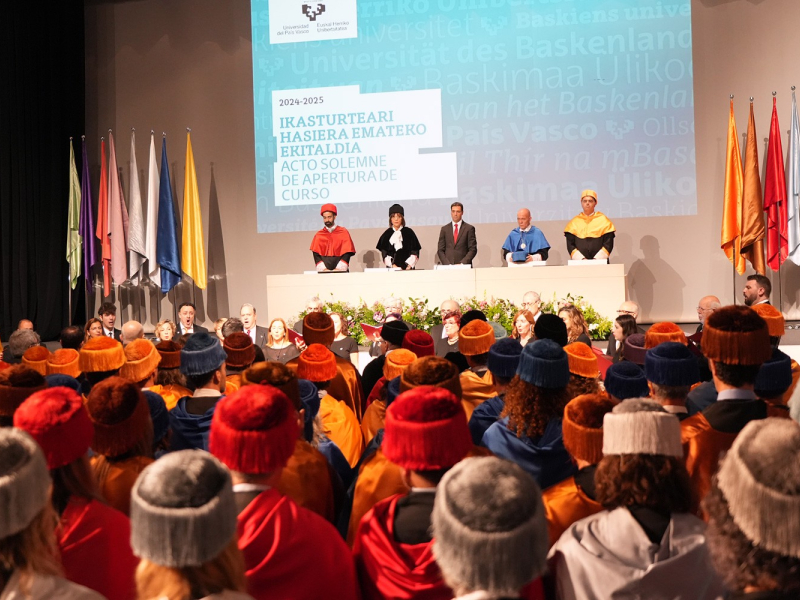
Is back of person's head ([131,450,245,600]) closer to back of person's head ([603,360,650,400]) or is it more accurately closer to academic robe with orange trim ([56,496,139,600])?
academic robe with orange trim ([56,496,139,600])

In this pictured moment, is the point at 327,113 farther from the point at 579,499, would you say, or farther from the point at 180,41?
the point at 579,499

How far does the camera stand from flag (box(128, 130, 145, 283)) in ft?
37.7

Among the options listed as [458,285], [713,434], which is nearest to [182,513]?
[713,434]

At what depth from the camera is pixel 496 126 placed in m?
11.2

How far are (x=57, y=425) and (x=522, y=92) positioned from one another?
994 cm

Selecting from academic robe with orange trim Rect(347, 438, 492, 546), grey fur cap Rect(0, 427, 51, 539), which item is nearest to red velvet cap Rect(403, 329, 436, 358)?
academic robe with orange trim Rect(347, 438, 492, 546)

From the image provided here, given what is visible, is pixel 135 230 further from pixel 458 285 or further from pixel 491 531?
pixel 491 531

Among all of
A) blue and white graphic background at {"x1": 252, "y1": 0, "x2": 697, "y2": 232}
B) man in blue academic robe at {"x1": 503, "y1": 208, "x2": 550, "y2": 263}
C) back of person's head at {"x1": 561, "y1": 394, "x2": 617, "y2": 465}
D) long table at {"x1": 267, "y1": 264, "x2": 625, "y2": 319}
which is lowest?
back of person's head at {"x1": 561, "y1": 394, "x2": 617, "y2": 465}

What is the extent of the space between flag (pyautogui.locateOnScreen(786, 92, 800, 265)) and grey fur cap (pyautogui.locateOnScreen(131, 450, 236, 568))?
9.88 metres

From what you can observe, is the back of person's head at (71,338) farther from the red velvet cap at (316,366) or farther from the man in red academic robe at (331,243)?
the man in red academic robe at (331,243)

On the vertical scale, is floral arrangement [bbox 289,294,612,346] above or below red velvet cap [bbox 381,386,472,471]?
above

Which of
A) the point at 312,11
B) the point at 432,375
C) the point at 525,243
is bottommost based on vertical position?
the point at 432,375

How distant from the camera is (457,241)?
10.3 m

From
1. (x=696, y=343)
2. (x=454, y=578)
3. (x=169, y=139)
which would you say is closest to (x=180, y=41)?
(x=169, y=139)
